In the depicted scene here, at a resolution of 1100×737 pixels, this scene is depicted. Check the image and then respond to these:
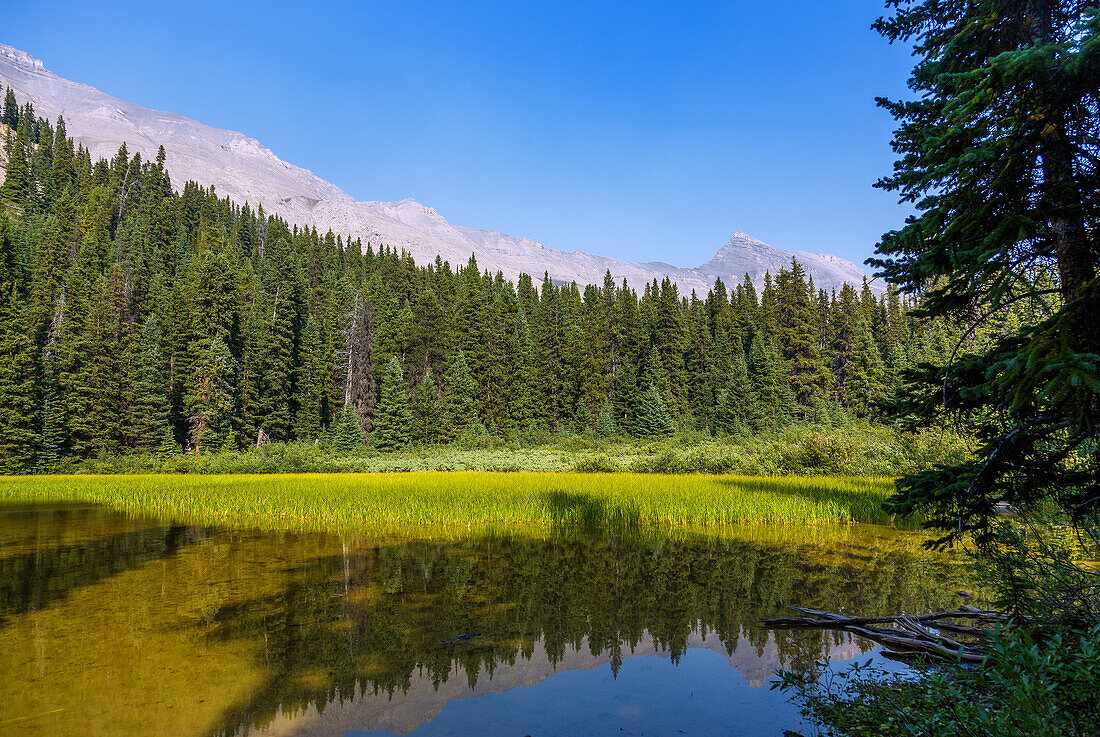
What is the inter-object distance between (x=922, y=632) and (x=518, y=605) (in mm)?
5758

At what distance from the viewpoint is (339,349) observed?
6294cm

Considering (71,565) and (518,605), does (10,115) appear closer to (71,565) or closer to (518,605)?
(71,565)

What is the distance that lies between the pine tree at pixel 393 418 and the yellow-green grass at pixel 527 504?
27.2 metres

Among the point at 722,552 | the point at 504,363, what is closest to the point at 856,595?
the point at 722,552

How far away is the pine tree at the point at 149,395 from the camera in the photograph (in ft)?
156

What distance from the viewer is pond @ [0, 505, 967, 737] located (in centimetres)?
568

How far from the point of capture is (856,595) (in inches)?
366

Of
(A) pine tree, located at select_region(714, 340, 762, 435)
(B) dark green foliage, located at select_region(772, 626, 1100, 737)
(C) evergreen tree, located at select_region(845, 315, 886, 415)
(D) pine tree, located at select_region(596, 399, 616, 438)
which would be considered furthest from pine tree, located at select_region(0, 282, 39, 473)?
(C) evergreen tree, located at select_region(845, 315, 886, 415)

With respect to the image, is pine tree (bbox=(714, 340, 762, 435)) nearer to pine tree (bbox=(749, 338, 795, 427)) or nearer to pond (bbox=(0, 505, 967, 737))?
pine tree (bbox=(749, 338, 795, 427))

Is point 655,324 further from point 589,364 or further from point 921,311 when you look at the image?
point 921,311

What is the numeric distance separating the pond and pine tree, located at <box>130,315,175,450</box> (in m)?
39.3

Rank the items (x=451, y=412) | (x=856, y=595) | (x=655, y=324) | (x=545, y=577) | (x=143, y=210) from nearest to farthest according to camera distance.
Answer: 1. (x=856, y=595)
2. (x=545, y=577)
3. (x=451, y=412)
4. (x=655, y=324)
5. (x=143, y=210)

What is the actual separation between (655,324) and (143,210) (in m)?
84.3

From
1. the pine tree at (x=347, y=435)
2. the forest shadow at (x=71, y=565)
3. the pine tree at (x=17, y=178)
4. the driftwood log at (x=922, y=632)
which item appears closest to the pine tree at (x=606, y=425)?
the pine tree at (x=347, y=435)
